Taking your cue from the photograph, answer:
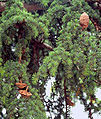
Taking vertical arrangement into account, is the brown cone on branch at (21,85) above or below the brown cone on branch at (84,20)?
below

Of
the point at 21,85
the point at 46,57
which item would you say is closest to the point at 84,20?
the point at 46,57

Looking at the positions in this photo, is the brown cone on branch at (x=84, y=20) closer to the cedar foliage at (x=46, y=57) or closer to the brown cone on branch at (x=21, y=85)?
the cedar foliage at (x=46, y=57)

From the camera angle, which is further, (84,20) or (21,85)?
(84,20)

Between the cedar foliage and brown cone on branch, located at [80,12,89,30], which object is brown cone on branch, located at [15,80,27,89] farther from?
brown cone on branch, located at [80,12,89,30]

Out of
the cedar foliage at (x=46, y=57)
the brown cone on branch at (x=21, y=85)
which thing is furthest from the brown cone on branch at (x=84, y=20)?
the brown cone on branch at (x=21, y=85)

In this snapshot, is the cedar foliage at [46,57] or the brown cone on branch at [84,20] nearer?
the cedar foliage at [46,57]

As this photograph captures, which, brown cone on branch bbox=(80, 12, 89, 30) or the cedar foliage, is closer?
the cedar foliage

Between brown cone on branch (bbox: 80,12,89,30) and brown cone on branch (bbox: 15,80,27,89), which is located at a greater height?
brown cone on branch (bbox: 80,12,89,30)

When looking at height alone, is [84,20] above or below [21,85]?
above

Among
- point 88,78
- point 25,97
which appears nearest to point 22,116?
point 25,97

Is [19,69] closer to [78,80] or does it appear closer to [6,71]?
[6,71]

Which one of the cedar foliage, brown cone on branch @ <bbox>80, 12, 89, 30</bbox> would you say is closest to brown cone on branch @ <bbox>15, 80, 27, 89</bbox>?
the cedar foliage

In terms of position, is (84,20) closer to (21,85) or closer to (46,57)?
(46,57)

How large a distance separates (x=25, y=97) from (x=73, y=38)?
36cm
